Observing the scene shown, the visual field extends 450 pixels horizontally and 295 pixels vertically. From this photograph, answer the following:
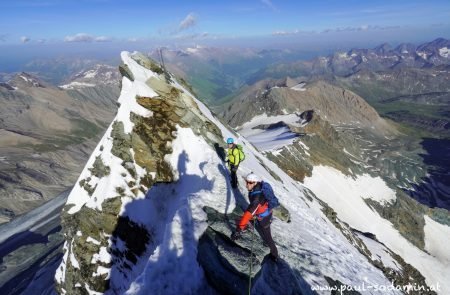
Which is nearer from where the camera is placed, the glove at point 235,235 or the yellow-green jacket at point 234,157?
the glove at point 235,235

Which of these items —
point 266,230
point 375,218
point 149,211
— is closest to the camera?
point 266,230

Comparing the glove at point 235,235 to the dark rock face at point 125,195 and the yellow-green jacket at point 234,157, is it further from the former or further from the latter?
the dark rock face at point 125,195

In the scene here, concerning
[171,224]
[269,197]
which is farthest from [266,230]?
[171,224]

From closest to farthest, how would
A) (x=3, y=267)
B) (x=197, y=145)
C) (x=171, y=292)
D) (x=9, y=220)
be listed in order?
(x=171, y=292), (x=197, y=145), (x=3, y=267), (x=9, y=220)

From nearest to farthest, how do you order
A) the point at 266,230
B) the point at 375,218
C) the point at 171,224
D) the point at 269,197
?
the point at 269,197 → the point at 266,230 → the point at 171,224 → the point at 375,218

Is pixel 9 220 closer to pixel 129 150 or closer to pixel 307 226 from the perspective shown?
pixel 129 150

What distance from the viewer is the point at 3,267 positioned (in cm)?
10625

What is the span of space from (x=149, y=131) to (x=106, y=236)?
10363 mm

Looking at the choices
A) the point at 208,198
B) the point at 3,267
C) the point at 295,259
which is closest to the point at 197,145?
the point at 208,198

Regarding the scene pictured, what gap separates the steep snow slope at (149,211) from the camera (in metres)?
21.0

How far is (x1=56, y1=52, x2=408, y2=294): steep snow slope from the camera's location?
69.0 ft

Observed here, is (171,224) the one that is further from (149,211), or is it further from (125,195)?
(125,195)

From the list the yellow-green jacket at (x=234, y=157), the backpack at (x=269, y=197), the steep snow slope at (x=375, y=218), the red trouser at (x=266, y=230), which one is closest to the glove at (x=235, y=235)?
the red trouser at (x=266, y=230)

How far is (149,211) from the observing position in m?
28.8
